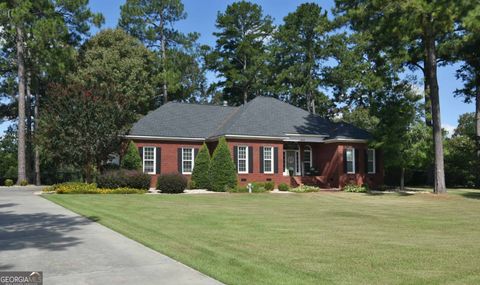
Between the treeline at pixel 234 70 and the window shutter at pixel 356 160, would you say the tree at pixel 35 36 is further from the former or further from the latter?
the window shutter at pixel 356 160

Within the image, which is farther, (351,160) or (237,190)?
(351,160)

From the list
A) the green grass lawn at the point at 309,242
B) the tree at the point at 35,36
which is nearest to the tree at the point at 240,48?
the tree at the point at 35,36

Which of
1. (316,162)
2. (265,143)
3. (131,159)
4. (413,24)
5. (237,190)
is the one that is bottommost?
(237,190)

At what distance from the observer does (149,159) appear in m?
30.3

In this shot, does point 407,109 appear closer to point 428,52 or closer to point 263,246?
point 428,52

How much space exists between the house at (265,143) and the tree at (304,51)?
14.5 m

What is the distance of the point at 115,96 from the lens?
90.8 ft

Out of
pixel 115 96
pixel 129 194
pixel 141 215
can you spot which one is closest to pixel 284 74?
pixel 115 96

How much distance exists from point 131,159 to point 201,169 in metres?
4.44

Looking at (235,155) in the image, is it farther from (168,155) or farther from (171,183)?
(171,183)

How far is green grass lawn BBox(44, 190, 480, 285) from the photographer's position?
6938 mm

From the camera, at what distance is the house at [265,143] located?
99.9 feet

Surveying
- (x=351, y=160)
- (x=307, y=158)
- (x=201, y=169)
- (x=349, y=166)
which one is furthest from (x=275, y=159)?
(x=351, y=160)

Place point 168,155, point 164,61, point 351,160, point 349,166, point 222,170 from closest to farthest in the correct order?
1. point 222,170
2. point 168,155
3. point 349,166
4. point 351,160
5. point 164,61
